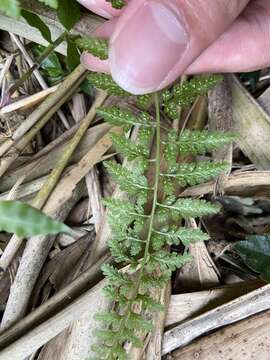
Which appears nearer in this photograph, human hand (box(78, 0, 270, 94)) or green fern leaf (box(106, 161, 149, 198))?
human hand (box(78, 0, 270, 94))

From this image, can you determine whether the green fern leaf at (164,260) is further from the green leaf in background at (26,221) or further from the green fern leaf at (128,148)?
the green leaf in background at (26,221)

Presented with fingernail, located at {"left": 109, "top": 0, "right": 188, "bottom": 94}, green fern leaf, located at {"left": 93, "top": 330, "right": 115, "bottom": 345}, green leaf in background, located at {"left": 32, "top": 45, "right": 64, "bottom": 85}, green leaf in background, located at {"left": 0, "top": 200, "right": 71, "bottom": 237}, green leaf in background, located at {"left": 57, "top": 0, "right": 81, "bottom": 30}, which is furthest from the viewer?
green leaf in background, located at {"left": 32, "top": 45, "right": 64, "bottom": 85}

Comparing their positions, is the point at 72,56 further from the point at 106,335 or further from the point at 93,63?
the point at 106,335

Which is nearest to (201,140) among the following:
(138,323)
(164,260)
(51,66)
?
(164,260)

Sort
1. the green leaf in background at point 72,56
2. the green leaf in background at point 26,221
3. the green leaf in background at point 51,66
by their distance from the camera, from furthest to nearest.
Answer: the green leaf in background at point 51,66 < the green leaf in background at point 72,56 < the green leaf in background at point 26,221

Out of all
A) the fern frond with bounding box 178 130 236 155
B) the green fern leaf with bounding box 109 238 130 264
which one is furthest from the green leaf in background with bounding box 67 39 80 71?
the green fern leaf with bounding box 109 238 130 264

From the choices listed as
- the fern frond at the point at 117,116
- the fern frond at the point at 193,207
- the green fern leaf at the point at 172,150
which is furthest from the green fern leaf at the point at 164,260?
the fern frond at the point at 117,116

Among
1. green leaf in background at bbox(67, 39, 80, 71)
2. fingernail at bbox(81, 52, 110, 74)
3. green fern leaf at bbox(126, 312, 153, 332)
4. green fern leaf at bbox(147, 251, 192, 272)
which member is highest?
green leaf in background at bbox(67, 39, 80, 71)

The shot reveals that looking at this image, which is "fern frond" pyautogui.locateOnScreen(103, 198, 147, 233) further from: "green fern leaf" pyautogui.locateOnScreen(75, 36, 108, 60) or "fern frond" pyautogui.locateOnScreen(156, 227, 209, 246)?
"green fern leaf" pyautogui.locateOnScreen(75, 36, 108, 60)
